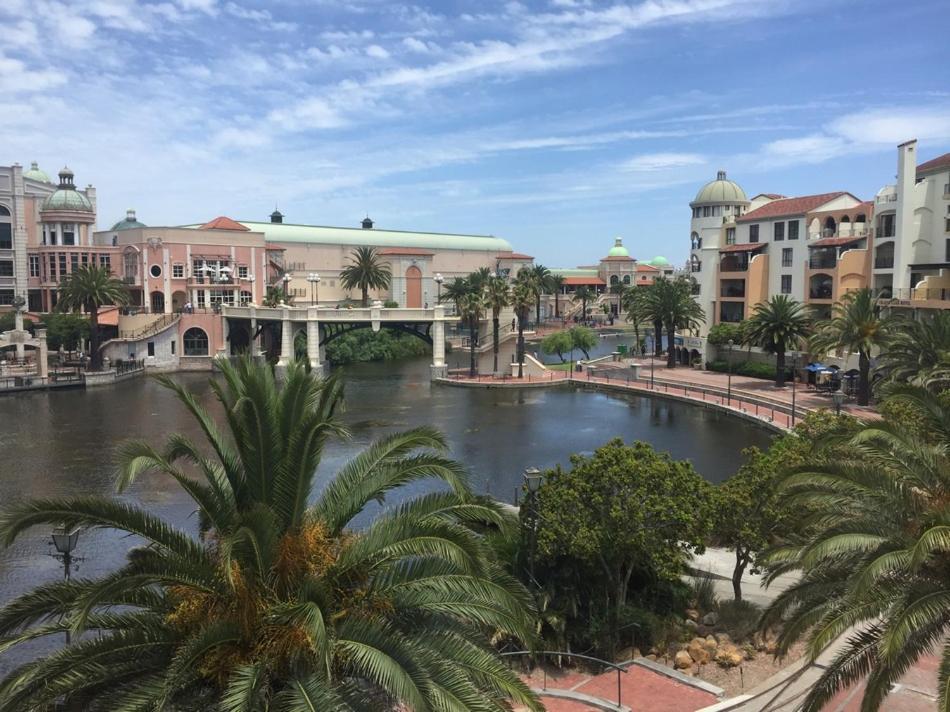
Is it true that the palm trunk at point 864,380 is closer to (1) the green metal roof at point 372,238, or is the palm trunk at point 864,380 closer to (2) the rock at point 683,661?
(2) the rock at point 683,661

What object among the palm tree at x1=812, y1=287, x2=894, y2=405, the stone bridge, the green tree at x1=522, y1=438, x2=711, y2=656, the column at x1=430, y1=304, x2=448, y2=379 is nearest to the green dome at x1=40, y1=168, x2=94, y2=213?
the stone bridge

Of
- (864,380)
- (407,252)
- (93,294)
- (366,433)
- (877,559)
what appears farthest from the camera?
(407,252)

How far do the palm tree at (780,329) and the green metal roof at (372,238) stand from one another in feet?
258

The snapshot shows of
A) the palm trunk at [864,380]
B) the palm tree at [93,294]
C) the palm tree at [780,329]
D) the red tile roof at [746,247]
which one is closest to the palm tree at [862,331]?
the palm trunk at [864,380]

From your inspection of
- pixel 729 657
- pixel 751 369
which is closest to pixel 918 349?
pixel 751 369

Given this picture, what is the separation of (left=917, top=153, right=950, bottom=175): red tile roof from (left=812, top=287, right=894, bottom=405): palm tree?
521 inches

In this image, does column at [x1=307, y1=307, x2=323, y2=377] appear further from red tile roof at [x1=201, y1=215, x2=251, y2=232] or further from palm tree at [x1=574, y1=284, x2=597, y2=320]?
palm tree at [x1=574, y1=284, x2=597, y2=320]

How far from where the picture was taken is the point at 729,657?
18750 millimetres

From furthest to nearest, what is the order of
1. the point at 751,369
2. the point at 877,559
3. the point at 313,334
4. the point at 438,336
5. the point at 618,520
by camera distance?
1. the point at 438,336
2. the point at 313,334
3. the point at 751,369
4. the point at 618,520
5. the point at 877,559

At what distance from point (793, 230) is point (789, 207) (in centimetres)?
301

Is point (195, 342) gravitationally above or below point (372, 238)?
below

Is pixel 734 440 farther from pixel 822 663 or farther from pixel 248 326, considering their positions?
pixel 248 326

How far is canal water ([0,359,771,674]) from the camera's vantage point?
34.2 metres

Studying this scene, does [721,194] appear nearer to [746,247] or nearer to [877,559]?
[746,247]
